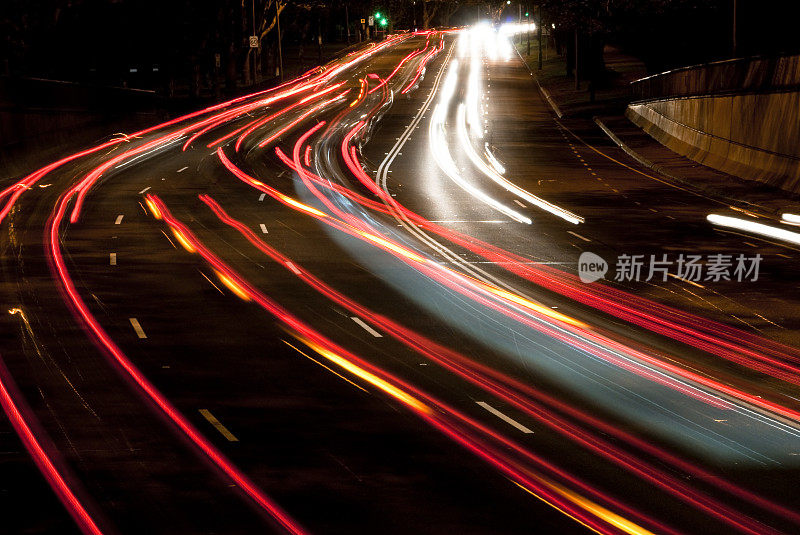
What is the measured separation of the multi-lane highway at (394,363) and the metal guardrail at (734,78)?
11.6 ft

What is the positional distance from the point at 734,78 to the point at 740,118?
2080 mm

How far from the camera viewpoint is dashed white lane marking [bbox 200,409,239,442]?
1236 centimetres

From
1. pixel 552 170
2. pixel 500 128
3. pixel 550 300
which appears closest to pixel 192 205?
pixel 552 170

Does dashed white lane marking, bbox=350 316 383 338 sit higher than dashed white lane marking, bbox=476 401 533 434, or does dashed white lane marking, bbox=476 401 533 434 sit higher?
dashed white lane marking, bbox=476 401 533 434

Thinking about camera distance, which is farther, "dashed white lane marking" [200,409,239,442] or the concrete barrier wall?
the concrete barrier wall

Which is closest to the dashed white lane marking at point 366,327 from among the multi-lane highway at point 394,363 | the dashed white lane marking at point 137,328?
the multi-lane highway at point 394,363

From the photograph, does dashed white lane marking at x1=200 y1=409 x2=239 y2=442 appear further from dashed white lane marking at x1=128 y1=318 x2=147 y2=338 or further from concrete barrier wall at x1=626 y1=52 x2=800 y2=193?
concrete barrier wall at x1=626 y1=52 x2=800 y2=193

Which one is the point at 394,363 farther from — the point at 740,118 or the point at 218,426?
the point at 740,118

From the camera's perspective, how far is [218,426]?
A: 42.0 feet

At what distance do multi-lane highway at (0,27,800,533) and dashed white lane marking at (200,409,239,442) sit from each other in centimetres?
5

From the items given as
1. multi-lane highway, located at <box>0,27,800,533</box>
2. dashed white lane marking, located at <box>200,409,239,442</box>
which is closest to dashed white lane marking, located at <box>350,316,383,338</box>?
multi-lane highway, located at <box>0,27,800,533</box>

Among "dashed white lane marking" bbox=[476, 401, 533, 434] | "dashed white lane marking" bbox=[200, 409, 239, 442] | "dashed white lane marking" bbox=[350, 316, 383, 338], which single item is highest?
"dashed white lane marking" bbox=[200, 409, 239, 442]

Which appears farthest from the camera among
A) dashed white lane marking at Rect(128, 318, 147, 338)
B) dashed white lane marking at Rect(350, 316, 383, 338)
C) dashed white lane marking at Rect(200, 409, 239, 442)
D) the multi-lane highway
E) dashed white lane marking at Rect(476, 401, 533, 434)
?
dashed white lane marking at Rect(128, 318, 147, 338)

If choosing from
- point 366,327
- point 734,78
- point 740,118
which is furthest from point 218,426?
point 734,78
